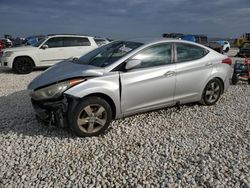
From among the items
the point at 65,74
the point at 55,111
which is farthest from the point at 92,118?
the point at 65,74

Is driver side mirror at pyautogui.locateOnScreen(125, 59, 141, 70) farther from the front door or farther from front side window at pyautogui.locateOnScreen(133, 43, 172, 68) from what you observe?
front side window at pyautogui.locateOnScreen(133, 43, 172, 68)

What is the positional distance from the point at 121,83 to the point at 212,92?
2.48 meters

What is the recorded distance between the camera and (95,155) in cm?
383

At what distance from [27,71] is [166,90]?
8000 mm

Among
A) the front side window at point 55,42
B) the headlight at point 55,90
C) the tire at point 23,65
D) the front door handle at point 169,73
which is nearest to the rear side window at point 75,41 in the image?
the front side window at point 55,42

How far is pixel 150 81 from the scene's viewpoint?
15.8ft

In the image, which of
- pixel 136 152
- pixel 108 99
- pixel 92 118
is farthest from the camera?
pixel 108 99

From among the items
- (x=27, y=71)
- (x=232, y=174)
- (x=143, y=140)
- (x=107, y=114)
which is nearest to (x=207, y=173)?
(x=232, y=174)

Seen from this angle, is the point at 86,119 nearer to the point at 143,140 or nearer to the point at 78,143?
the point at 78,143

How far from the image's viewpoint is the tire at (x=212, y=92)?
19.2 feet

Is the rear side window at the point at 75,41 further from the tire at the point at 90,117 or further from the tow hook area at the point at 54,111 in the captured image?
the tire at the point at 90,117

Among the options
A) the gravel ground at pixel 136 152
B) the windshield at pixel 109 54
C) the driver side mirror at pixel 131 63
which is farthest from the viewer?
the windshield at pixel 109 54

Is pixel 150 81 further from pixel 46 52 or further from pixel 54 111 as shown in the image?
pixel 46 52

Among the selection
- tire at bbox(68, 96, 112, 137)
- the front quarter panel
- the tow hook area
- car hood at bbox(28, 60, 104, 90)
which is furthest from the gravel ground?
car hood at bbox(28, 60, 104, 90)
